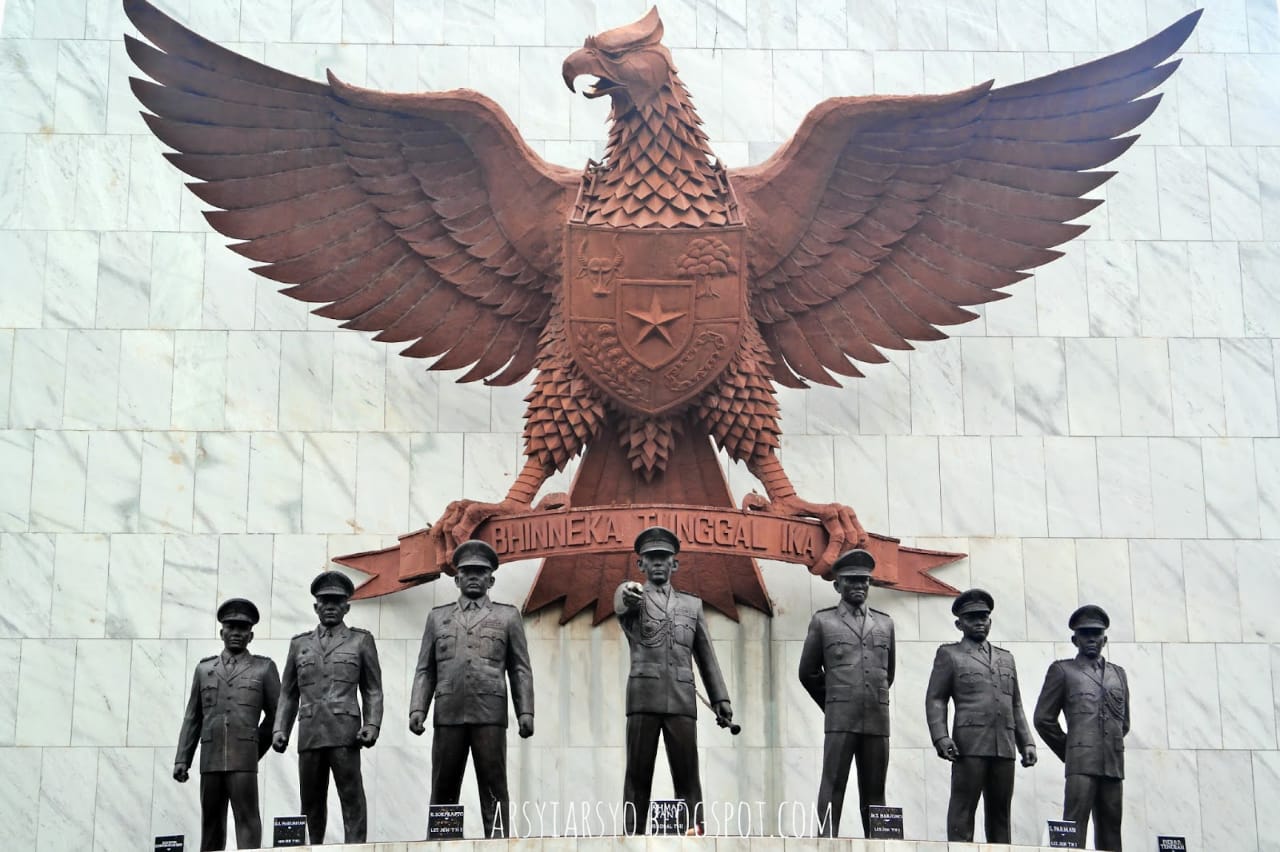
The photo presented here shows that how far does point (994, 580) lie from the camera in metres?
14.0

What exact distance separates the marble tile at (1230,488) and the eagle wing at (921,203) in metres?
1.88

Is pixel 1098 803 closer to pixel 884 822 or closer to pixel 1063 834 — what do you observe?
Answer: pixel 1063 834

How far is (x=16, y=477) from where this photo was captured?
14.0 metres

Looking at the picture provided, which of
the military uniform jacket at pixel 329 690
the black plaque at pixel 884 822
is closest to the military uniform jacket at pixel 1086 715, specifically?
the black plaque at pixel 884 822

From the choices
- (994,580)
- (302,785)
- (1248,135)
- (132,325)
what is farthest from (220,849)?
(1248,135)

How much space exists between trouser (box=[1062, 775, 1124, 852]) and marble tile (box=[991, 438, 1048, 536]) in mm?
2373

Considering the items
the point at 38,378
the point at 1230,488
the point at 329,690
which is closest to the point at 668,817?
the point at 329,690

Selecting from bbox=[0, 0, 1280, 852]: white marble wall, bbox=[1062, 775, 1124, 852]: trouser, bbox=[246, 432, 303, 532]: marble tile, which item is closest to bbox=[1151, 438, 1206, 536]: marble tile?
bbox=[0, 0, 1280, 852]: white marble wall

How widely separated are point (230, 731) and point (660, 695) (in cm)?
233

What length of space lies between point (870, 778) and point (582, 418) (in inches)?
115

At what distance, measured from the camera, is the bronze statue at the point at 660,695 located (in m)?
11.5

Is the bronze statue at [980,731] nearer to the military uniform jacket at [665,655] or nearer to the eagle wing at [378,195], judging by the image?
the military uniform jacket at [665,655]

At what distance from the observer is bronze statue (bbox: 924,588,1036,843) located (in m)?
11.9

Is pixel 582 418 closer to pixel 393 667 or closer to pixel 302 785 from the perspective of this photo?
pixel 393 667
